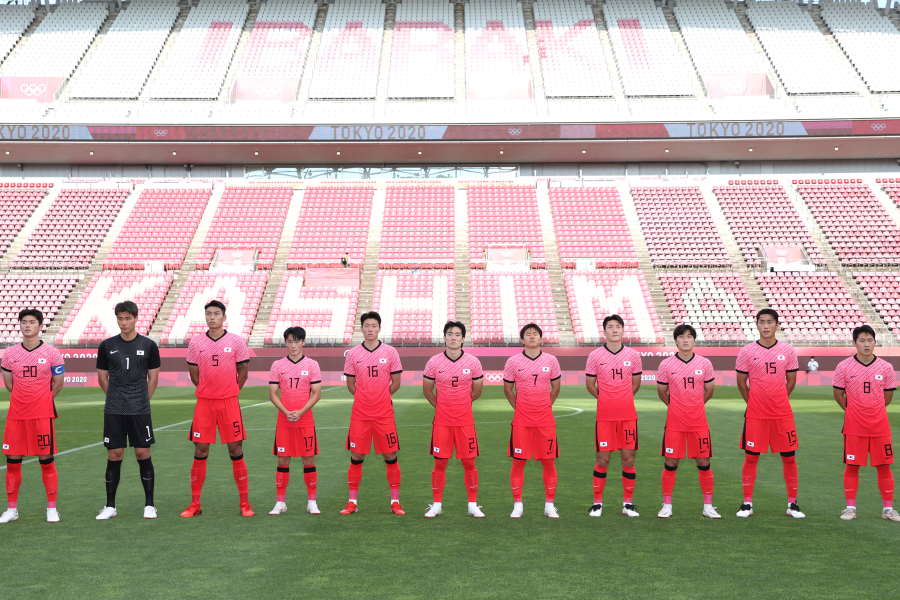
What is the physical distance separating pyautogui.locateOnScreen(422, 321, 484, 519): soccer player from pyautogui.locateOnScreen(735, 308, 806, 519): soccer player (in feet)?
9.08

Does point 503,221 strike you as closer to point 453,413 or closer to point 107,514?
point 453,413

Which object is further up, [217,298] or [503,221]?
[503,221]

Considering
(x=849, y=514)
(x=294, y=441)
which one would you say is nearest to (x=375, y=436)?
(x=294, y=441)

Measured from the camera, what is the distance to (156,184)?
1628 inches

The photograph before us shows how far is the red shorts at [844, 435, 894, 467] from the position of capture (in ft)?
27.5

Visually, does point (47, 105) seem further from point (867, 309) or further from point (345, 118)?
point (867, 309)

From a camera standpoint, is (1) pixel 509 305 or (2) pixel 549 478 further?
(1) pixel 509 305

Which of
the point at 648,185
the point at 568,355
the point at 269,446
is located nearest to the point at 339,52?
the point at 648,185

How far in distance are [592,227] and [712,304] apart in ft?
24.9

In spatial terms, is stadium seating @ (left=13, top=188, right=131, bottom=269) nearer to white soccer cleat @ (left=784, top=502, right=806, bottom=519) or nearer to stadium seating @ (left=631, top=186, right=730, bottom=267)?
stadium seating @ (left=631, top=186, right=730, bottom=267)

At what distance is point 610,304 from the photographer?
32.8m

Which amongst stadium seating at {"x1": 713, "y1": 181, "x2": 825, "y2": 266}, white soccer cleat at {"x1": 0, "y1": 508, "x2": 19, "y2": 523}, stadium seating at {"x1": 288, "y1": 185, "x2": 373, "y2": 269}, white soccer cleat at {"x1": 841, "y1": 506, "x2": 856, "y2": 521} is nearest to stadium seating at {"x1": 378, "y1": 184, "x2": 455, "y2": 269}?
stadium seating at {"x1": 288, "y1": 185, "x2": 373, "y2": 269}

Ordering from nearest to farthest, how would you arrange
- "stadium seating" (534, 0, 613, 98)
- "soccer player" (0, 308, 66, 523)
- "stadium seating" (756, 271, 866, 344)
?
"soccer player" (0, 308, 66, 523) < "stadium seating" (756, 271, 866, 344) < "stadium seating" (534, 0, 613, 98)

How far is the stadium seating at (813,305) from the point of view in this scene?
1187 inches
